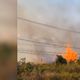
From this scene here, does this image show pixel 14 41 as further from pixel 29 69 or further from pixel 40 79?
pixel 29 69

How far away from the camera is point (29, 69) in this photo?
436 centimetres

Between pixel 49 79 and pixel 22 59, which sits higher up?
pixel 22 59

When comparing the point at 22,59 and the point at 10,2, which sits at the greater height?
the point at 22,59

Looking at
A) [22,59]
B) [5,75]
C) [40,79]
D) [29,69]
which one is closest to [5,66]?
[5,75]

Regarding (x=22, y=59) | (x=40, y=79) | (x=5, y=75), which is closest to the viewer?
(x=5, y=75)

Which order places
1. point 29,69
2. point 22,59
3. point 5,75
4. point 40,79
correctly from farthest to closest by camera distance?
point 22,59
point 29,69
point 40,79
point 5,75

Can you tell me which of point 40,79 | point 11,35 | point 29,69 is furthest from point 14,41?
point 29,69

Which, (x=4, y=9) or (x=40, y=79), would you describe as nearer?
(x=4, y=9)

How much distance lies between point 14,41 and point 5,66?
27 millimetres

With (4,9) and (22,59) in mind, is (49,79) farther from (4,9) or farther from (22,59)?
(4,9)

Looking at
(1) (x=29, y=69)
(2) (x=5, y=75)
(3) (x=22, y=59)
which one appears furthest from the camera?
(3) (x=22, y=59)

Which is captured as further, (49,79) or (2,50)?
(49,79)

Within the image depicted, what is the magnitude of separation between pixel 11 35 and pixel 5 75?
0.04 m

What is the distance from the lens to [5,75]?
0.25 metres
